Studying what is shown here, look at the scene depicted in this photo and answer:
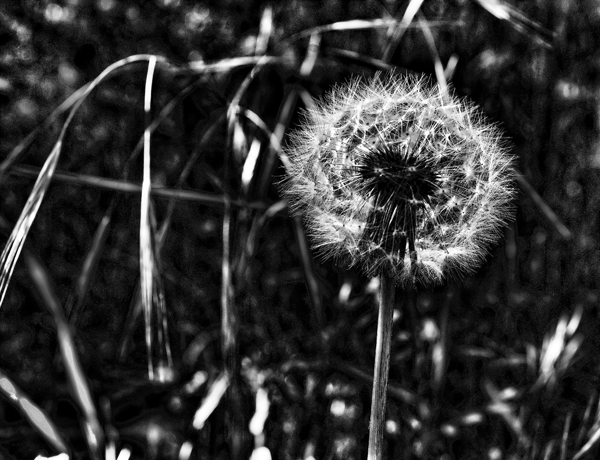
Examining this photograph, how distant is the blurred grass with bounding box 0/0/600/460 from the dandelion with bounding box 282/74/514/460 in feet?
0.56

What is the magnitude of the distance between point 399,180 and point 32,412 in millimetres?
641

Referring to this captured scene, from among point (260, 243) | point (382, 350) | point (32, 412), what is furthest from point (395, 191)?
point (32, 412)

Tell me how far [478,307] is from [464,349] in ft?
0.23

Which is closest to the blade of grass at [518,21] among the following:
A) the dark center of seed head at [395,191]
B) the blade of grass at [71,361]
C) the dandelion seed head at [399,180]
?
the dandelion seed head at [399,180]

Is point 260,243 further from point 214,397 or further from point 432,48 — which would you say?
point 432,48

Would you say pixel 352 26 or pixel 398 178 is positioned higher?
pixel 352 26

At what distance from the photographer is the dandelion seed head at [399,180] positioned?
0.63 m

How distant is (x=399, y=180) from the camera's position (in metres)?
0.62

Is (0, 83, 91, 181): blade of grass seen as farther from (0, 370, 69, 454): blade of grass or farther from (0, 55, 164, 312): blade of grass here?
(0, 370, 69, 454): blade of grass

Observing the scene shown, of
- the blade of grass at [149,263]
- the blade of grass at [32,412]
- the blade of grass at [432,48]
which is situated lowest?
the blade of grass at [32,412]

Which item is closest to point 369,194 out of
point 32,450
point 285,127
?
point 285,127

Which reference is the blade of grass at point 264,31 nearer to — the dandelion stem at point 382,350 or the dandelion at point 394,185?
the dandelion at point 394,185

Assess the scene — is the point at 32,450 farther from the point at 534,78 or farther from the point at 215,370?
the point at 534,78

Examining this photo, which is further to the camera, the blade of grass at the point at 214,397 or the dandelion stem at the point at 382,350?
the blade of grass at the point at 214,397
